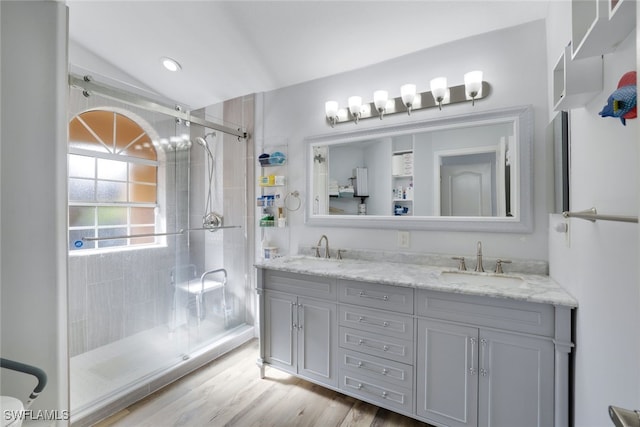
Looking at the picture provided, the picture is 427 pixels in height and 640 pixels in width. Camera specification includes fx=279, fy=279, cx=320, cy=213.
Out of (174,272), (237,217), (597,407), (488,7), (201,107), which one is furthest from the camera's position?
(201,107)

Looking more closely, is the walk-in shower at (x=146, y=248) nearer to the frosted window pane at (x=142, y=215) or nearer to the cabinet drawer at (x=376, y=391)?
the frosted window pane at (x=142, y=215)

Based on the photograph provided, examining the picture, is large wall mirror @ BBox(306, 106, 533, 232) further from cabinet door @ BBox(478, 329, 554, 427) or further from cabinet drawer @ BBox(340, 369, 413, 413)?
cabinet drawer @ BBox(340, 369, 413, 413)

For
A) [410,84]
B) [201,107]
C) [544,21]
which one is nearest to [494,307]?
[410,84]

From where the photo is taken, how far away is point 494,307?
1.33 m

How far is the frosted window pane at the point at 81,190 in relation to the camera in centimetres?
191

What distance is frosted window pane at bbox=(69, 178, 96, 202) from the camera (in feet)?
6.28

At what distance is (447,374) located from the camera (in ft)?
4.72

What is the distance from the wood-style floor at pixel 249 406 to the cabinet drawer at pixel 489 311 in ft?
2.37

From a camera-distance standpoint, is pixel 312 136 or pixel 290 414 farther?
pixel 312 136

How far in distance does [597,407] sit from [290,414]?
1.47 meters

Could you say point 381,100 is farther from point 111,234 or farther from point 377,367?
point 111,234

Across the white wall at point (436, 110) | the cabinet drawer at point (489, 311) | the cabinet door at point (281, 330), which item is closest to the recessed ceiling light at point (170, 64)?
the white wall at point (436, 110)

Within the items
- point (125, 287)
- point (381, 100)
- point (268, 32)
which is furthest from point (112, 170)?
point (381, 100)

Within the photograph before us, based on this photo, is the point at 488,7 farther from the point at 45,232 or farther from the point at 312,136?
the point at 45,232
